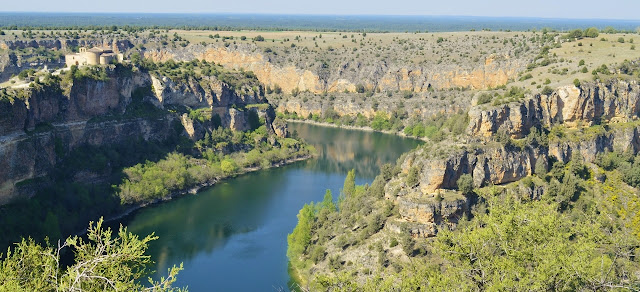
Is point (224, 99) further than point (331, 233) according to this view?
Yes

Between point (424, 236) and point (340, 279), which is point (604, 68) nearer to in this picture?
point (424, 236)

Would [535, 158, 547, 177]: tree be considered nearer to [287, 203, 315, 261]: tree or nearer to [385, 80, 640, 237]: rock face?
[385, 80, 640, 237]: rock face

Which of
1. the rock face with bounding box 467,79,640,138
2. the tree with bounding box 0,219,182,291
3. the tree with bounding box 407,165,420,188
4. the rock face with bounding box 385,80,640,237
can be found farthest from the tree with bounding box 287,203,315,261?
the tree with bounding box 0,219,182,291

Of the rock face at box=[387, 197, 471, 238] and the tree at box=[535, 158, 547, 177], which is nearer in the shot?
the rock face at box=[387, 197, 471, 238]

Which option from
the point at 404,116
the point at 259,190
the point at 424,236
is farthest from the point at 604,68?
the point at 404,116

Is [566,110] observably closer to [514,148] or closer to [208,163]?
[514,148]
